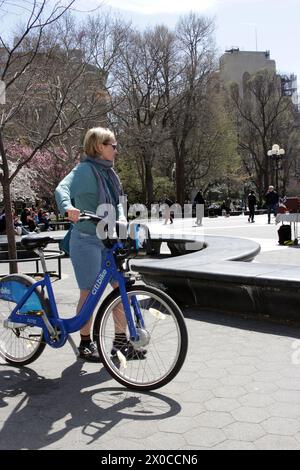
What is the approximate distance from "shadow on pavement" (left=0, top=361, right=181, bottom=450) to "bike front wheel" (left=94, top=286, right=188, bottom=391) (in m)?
0.13

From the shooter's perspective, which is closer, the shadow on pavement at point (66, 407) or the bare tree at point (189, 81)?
the shadow on pavement at point (66, 407)

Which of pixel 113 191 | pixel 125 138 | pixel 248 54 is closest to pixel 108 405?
pixel 113 191

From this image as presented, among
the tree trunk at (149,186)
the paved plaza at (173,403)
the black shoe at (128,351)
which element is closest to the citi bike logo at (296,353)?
the paved plaza at (173,403)

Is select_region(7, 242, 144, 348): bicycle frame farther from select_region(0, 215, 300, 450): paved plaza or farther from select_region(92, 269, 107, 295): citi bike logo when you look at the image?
select_region(0, 215, 300, 450): paved plaza

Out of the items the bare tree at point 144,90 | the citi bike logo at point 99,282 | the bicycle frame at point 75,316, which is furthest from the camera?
the bare tree at point 144,90

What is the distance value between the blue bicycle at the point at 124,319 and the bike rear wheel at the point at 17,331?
16mm

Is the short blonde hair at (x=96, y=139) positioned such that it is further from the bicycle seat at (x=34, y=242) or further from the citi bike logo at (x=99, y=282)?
the citi bike logo at (x=99, y=282)

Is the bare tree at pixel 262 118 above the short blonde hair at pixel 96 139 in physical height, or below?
above

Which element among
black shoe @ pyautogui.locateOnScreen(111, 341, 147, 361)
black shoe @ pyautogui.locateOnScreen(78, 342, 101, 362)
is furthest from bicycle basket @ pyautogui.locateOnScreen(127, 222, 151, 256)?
black shoe @ pyautogui.locateOnScreen(78, 342, 101, 362)

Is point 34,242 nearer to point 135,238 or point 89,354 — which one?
point 135,238

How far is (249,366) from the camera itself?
4.12 metres

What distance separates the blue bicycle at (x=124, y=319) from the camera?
11.8ft

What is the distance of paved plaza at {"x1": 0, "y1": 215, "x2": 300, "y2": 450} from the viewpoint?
292 cm
